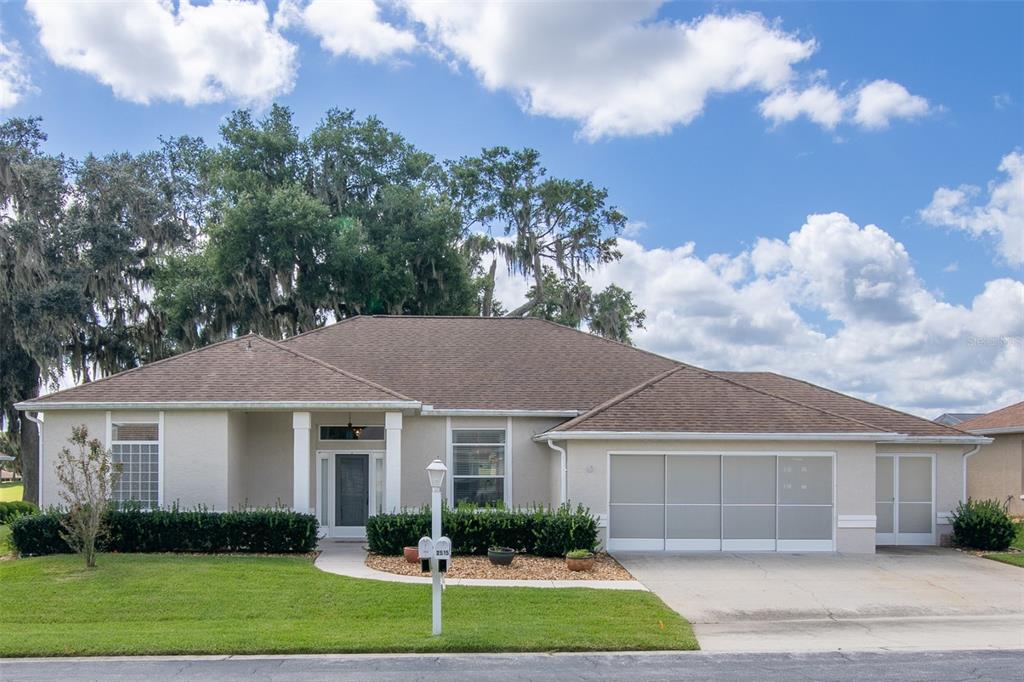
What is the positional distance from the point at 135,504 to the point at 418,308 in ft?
57.1

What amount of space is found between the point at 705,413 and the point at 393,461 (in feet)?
21.0

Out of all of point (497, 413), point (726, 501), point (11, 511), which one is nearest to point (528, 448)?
point (497, 413)

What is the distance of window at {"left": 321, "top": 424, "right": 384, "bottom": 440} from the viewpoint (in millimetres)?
19562

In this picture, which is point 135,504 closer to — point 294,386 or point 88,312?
point 294,386

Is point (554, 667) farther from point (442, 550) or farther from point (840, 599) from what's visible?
point (840, 599)

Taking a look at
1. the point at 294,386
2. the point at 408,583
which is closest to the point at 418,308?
the point at 294,386

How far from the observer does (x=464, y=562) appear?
15430mm

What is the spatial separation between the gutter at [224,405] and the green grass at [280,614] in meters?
3.42

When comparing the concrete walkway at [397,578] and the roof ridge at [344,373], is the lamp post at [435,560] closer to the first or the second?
the concrete walkway at [397,578]

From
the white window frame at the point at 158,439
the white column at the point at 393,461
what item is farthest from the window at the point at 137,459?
the white column at the point at 393,461

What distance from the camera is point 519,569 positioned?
49.1 feet

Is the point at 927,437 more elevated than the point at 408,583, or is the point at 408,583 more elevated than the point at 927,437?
the point at 927,437

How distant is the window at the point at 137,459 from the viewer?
17.4 metres

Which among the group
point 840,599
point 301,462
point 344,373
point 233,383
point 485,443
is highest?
point 344,373
